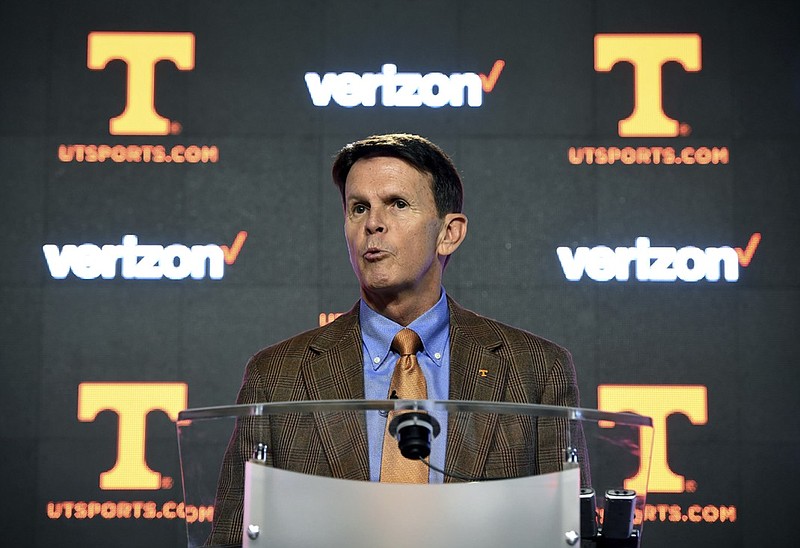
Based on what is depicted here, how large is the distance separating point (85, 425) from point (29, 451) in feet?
0.74

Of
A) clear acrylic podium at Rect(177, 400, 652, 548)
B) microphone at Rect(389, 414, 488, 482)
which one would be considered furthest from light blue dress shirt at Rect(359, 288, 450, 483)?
microphone at Rect(389, 414, 488, 482)

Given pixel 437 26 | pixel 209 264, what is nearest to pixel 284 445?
pixel 209 264

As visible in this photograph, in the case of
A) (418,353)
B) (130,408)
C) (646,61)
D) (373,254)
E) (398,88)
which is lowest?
(130,408)

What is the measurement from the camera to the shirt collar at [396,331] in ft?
6.84

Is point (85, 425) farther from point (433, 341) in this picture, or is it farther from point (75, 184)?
point (433, 341)

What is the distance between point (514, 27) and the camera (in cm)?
411

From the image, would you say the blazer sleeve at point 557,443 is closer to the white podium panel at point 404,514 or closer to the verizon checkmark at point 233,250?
the white podium panel at point 404,514

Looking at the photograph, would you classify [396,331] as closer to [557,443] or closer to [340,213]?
[557,443]

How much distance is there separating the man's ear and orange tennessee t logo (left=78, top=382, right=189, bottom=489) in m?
1.95

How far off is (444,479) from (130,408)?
2.67 meters

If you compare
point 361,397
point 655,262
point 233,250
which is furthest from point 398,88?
point 361,397

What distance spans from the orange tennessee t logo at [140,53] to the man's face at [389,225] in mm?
2126

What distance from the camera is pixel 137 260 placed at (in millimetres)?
3975

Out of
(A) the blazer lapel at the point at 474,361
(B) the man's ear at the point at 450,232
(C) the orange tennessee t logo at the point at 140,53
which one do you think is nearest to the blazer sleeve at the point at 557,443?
(A) the blazer lapel at the point at 474,361
